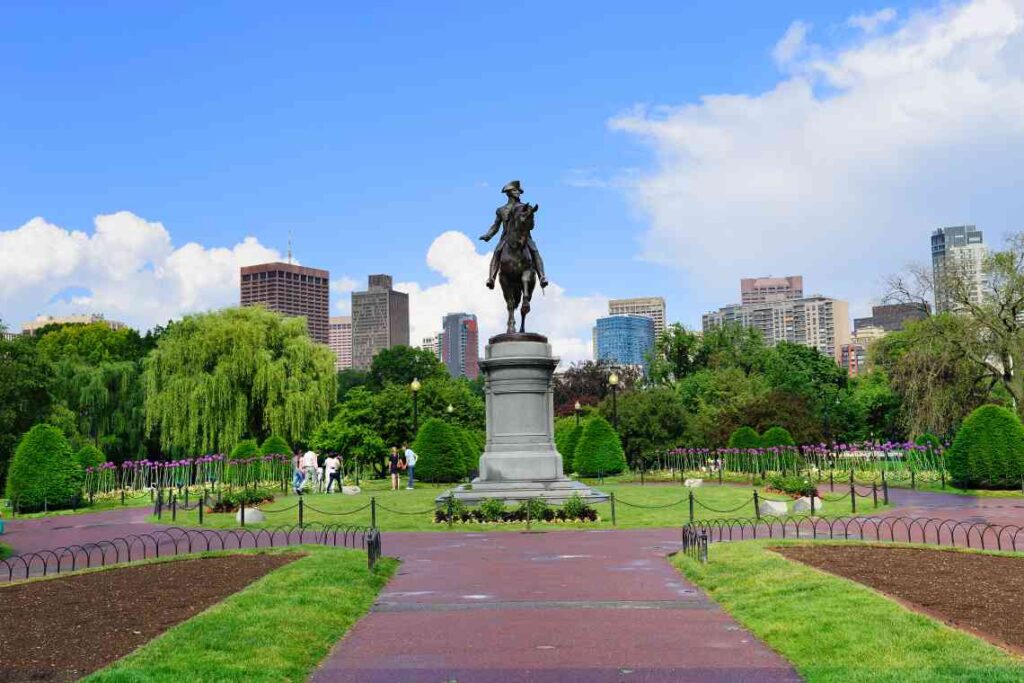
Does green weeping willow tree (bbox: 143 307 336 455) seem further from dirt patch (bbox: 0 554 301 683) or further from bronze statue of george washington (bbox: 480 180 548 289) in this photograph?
dirt patch (bbox: 0 554 301 683)

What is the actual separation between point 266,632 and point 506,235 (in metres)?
18.8

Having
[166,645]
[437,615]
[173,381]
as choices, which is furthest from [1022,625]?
[173,381]

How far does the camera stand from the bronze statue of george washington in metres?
27.2

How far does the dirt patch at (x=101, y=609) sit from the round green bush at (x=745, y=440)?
32062 mm

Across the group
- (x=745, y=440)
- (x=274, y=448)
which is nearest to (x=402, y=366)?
(x=274, y=448)

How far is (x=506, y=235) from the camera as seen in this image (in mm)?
27422

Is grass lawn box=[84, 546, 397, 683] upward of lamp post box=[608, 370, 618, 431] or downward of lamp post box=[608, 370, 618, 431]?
downward

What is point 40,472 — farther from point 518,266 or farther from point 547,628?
point 547,628

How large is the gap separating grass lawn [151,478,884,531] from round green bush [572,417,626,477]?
8.03 meters

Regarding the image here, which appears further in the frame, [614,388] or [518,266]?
[614,388]

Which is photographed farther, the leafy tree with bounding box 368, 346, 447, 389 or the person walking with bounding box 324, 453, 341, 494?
the leafy tree with bounding box 368, 346, 447, 389

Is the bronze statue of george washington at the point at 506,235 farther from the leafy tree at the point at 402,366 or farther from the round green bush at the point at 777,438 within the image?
the leafy tree at the point at 402,366

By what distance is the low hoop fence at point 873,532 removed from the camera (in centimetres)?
1738

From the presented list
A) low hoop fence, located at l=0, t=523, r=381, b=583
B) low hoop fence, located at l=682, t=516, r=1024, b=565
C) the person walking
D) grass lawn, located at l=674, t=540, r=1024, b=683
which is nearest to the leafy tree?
the person walking
